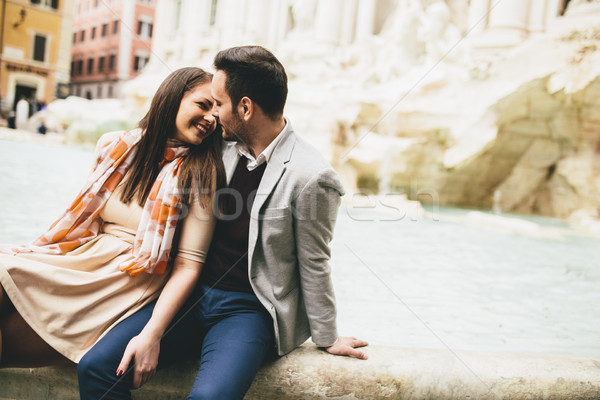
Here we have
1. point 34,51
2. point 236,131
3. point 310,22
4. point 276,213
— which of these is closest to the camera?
point 276,213

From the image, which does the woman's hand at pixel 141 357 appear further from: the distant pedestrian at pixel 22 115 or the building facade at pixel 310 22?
the distant pedestrian at pixel 22 115

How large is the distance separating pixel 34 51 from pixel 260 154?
30.8 metres

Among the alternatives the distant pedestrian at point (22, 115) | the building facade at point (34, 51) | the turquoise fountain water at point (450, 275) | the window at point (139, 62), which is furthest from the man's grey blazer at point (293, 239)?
the window at point (139, 62)

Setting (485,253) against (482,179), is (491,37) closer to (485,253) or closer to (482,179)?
(482,179)

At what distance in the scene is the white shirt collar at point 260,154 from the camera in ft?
5.69

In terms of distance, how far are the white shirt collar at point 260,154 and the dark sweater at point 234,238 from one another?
0.08 feet

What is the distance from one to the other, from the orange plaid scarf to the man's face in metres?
0.22

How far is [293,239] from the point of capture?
1718 mm

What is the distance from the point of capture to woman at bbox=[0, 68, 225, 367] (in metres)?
1.57

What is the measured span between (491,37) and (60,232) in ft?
47.5

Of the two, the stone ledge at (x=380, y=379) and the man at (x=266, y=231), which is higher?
the man at (x=266, y=231)

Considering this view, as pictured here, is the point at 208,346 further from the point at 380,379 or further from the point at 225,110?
the point at 225,110

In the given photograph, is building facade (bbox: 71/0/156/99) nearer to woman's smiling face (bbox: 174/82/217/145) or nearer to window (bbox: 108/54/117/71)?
window (bbox: 108/54/117/71)

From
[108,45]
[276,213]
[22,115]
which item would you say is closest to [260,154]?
[276,213]
